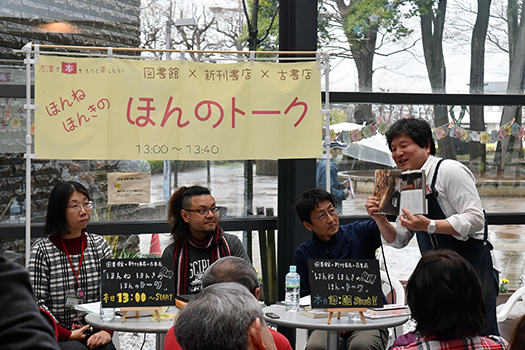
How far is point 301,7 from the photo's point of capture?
14.2 ft

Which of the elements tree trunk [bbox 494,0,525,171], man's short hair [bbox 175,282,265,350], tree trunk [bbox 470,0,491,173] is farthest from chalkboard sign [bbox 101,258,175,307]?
tree trunk [bbox 494,0,525,171]

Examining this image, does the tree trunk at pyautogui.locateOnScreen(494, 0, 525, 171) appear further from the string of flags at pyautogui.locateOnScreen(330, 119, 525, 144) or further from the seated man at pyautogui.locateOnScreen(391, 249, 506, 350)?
the seated man at pyautogui.locateOnScreen(391, 249, 506, 350)

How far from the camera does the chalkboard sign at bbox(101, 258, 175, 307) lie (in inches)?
111

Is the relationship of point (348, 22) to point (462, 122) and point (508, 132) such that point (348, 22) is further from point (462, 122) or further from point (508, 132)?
point (508, 132)

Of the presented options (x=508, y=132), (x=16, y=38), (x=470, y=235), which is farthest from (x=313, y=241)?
(x=16, y=38)

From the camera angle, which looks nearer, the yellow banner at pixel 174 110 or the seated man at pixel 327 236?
the seated man at pixel 327 236

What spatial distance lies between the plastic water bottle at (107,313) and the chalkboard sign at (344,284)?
1.03 metres

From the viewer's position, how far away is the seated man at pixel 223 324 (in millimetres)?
1486

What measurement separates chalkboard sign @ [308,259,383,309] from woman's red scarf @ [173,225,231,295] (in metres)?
0.89

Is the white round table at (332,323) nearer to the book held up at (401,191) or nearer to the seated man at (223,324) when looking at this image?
the book held up at (401,191)

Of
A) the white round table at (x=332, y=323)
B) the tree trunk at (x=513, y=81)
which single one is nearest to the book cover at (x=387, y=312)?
the white round table at (x=332, y=323)

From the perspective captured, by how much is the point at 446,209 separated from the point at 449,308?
1243mm

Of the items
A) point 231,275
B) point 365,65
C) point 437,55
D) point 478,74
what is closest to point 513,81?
point 478,74

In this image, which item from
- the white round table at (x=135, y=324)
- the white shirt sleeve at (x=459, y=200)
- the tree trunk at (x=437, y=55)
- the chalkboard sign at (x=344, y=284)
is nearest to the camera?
the white round table at (x=135, y=324)
